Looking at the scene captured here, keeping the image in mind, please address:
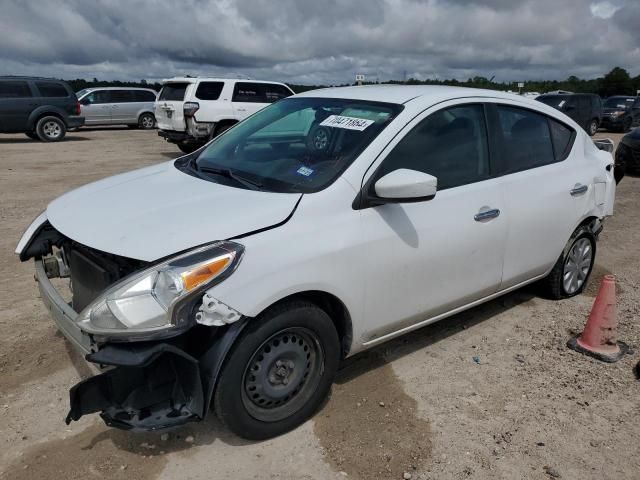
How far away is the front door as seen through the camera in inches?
117

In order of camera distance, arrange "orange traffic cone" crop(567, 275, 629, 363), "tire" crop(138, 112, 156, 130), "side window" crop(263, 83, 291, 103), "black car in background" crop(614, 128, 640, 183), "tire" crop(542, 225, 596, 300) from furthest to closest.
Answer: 1. "tire" crop(138, 112, 156, 130)
2. "side window" crop(263, 83, 291, 103)
3. "black car in background" crop(614, 128, 640, 183)
4. "tire" crop(542, 225, 596, 300)
5. "orange traffic cone" crop(567, 275, 629, 363)

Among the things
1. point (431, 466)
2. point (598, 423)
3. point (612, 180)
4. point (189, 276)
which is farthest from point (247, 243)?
point (612, 180)

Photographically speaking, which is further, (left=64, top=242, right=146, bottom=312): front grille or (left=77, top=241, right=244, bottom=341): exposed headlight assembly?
(left=64, top=242, right=146, bottom=312): front grille

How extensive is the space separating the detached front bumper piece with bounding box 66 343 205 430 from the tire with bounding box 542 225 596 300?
3254 millimetres

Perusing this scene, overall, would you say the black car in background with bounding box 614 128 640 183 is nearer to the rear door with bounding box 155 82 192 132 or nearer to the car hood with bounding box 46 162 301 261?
the rear door with bounding box 155 82 192 132

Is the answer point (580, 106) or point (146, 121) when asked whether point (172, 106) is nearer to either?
point (146, 121)

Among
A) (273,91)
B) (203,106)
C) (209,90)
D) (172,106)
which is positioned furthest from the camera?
(273,91)

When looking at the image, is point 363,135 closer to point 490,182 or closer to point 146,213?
point 490,182

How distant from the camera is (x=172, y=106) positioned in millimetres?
13180

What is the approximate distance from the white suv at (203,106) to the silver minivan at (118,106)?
30.8 feet

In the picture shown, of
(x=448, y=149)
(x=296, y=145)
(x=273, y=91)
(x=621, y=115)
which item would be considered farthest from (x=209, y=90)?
(x=621, y=115)

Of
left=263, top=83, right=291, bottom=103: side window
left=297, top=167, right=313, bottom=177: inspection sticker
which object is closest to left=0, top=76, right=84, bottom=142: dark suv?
left=263, top=83, right=291, bottom=103: side window

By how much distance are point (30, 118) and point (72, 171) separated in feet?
22.4

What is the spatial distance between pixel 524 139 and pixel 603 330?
147 centimetres
